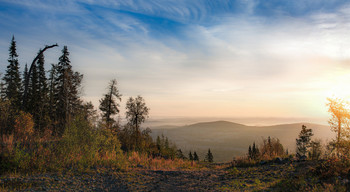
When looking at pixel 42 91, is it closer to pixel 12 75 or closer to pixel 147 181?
pixel 12 75

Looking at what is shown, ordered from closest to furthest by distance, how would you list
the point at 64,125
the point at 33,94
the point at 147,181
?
the point at 147,181, the point at 64,125, the point at 33,94

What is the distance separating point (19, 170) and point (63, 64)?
2961 centimetres

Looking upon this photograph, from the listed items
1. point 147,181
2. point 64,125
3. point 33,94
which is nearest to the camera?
point 147,181

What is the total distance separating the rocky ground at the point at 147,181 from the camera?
7.36 metres

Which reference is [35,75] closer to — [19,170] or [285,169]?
[19,170]

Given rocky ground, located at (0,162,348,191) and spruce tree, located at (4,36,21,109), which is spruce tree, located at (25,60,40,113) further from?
rocky ground, located at (0,162,348,191)

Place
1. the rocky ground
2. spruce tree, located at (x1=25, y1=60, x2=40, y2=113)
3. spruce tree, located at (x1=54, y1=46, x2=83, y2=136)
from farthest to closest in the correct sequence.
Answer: spruce tree, located at (x1=25, y1=60, x2=40, y2=113)
spruce tree, located at (x1=54, y1=46, x2=83, y2=136)
the rocky ground

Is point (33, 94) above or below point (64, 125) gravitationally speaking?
above

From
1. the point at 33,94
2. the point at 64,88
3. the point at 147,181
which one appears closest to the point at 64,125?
the point at 64,88

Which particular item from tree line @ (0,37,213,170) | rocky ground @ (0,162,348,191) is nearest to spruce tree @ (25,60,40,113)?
tree line @ (0,37,213,170)

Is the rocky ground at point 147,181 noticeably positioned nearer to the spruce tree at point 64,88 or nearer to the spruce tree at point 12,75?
the spruce tree at point 64,88

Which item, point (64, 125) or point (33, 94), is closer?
point (64, 125)

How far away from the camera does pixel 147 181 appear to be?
9.21m

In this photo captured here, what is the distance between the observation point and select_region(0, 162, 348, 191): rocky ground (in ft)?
24.1
